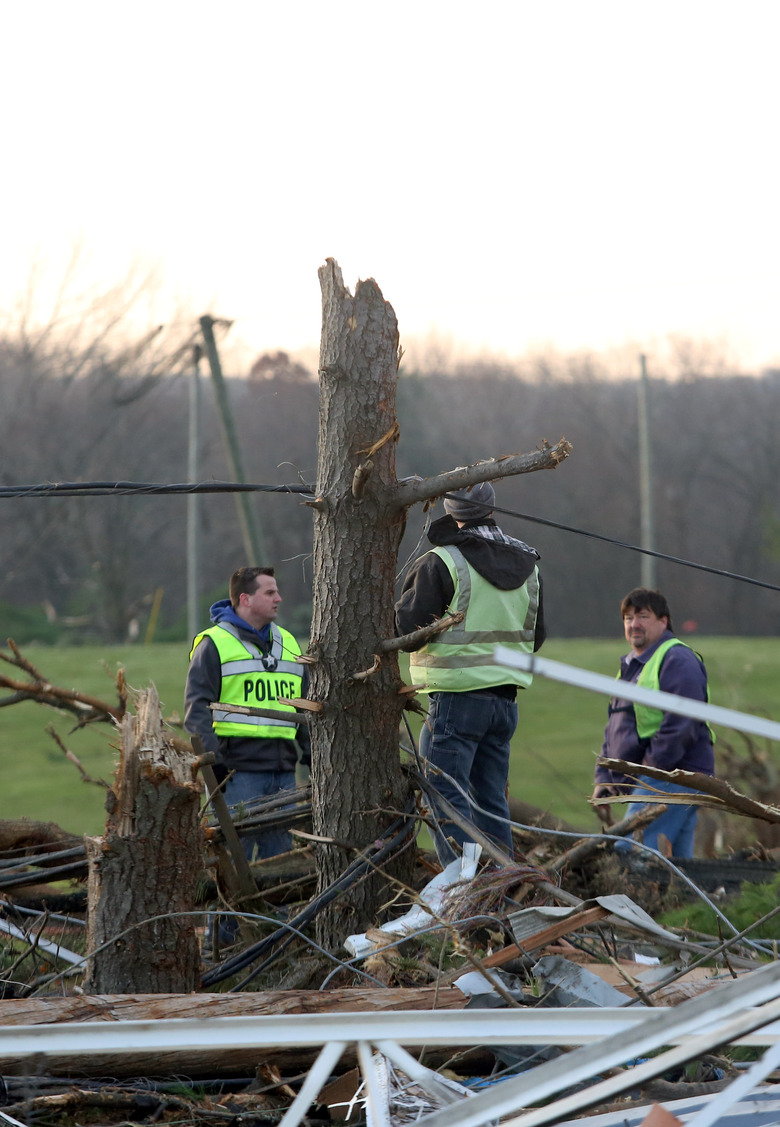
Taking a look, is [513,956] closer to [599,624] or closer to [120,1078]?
[120,1078]

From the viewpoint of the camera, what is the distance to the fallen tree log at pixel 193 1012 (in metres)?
3.12

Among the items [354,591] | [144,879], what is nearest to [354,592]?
[354,591]

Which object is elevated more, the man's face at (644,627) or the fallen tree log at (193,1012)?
the man's face at (644,627)

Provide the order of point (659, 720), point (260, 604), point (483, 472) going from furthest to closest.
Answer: point (659, 720), point (260, 604), point (483, 472)

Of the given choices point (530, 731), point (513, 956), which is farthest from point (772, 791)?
point (530, 731)

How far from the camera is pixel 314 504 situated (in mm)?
4180

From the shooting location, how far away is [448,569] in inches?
189

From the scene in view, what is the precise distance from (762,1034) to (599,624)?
3823cm

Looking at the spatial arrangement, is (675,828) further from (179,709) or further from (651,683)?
(179,709)

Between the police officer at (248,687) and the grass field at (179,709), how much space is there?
31.9 ft

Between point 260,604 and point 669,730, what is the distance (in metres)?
2.32

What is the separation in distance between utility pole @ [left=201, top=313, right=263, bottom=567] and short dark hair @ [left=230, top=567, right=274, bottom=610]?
409cm

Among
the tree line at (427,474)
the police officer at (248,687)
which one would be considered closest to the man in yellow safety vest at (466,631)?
the police officer at (248,687)

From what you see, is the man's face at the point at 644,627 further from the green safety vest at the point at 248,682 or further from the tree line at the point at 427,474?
the tree line at the point at 427,474
